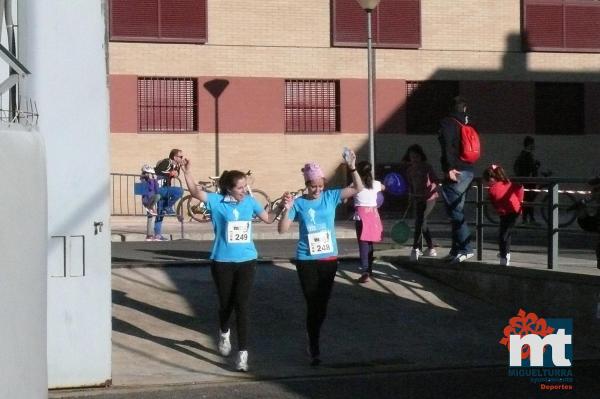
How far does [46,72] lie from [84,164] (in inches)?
33.7

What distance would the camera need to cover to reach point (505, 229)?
49.3 ft

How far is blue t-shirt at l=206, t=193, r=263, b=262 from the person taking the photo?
12.2 metres

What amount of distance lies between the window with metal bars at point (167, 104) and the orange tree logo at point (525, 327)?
18.7 m

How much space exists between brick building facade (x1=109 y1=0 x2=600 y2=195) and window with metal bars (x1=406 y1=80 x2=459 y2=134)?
4 centimetres

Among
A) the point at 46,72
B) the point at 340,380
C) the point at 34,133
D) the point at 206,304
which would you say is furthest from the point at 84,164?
the point at 34,133

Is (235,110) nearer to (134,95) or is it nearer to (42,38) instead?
(134,95)

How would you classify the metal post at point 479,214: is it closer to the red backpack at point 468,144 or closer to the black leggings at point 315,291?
the red backpack at point 468,144

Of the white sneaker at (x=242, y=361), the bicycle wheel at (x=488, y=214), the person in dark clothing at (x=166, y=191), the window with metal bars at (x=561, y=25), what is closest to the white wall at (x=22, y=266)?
the white sneaker at (x=242, y=361)

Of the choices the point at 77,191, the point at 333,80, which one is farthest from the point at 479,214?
the point at 333,80

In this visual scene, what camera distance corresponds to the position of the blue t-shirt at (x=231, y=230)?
12203 mm

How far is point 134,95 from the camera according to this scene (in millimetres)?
31391

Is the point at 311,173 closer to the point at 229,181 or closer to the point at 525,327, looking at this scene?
the point at 229,181

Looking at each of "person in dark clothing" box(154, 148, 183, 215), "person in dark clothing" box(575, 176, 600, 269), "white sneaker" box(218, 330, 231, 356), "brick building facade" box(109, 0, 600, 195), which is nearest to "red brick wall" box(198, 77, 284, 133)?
"brick building facade" box(109, 0, 600, 195)

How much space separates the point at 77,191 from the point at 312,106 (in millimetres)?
22130
